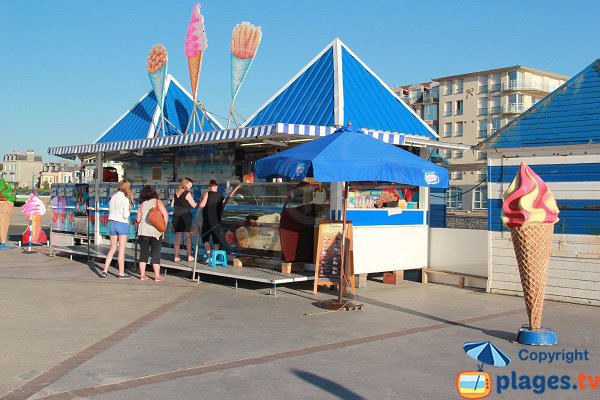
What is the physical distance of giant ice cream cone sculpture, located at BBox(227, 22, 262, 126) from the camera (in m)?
15.3

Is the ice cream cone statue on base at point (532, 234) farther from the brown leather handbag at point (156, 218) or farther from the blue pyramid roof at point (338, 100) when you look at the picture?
the brown leather handbag at point (156, 218)

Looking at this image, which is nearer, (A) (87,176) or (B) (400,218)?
(B) (400,218)

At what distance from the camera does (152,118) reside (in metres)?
19.4

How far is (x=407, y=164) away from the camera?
9.59 metres

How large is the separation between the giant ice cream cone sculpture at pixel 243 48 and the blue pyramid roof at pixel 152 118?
3.50 metres

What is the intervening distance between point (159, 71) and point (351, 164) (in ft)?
33.8

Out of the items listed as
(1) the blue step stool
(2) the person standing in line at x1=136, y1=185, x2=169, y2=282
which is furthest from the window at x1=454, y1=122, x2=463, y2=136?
(2) the person standing in line at x1=136, y1=185, x2=169, y2=282

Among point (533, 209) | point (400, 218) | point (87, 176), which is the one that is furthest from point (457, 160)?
point (533, 209)

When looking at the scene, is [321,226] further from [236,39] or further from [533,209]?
[236,39]

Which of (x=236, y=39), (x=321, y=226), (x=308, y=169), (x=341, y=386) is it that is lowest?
(x=341, y=386)

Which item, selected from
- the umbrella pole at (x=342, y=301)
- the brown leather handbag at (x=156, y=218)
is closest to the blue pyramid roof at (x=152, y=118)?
the brown leather handbag at (x=156, y=218)

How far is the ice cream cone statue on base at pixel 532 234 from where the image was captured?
7.43 metres

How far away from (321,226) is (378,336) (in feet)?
10.2

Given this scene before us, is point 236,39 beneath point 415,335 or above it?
above
